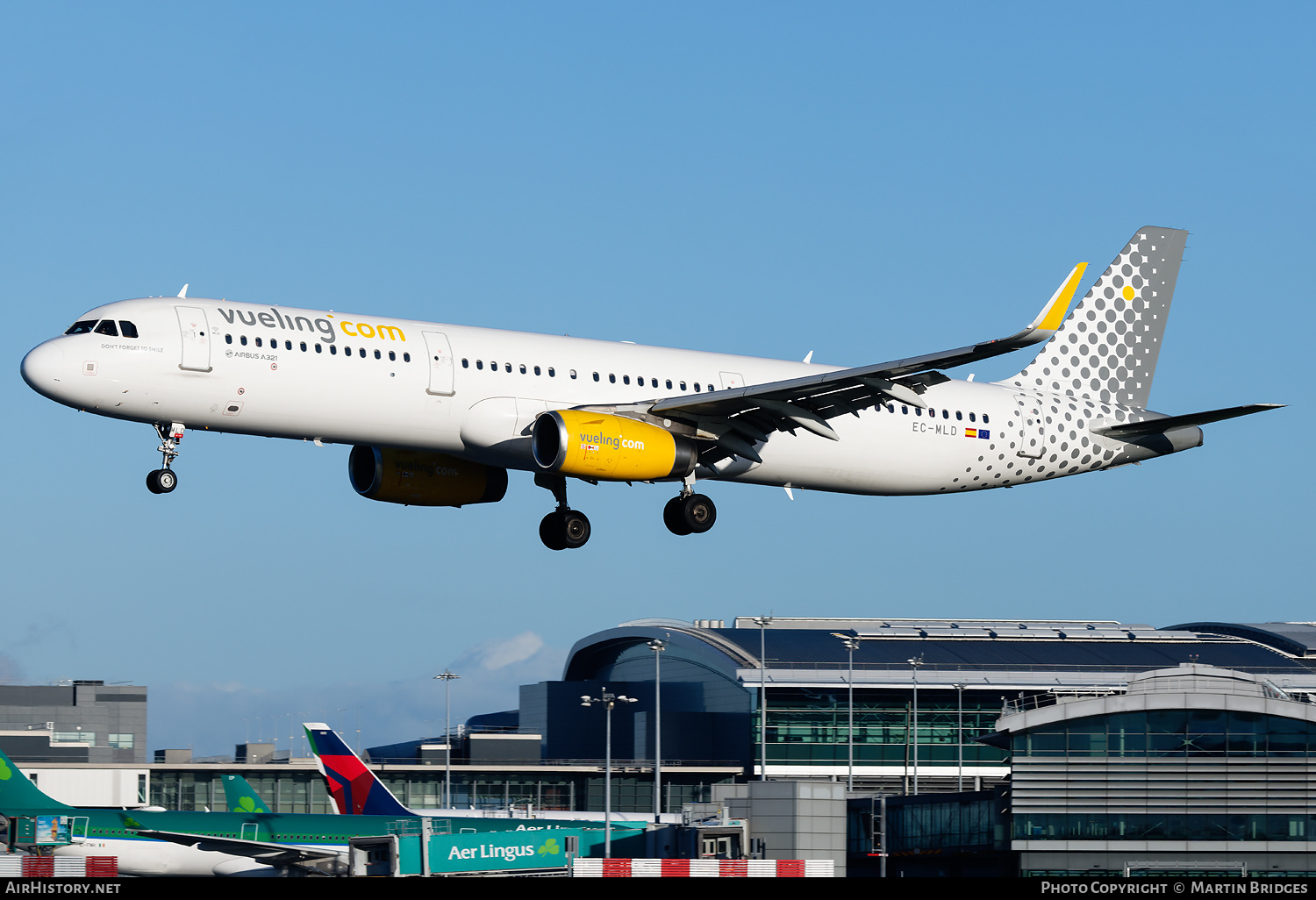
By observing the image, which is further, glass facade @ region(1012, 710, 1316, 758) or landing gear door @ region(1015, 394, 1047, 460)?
glass facade @ region(1012, 710, 1316, 758)

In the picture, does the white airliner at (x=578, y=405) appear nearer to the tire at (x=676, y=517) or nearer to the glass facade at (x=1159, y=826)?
the tire at (x=676, y=517)

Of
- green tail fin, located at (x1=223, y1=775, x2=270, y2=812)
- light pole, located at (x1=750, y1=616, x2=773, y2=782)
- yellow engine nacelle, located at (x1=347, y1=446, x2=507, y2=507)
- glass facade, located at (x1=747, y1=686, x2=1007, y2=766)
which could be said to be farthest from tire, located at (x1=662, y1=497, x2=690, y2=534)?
glass facade, located at (x1=747, y1=686, x2=1007, y2=766)

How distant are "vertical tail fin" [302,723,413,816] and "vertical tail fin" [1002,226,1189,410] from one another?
25.4 m

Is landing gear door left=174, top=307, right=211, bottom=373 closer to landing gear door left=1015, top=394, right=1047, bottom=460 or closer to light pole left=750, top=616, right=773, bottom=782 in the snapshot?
landing gear door left=1015, top=394, right=1047, bottom=460

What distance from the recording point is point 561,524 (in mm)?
44750

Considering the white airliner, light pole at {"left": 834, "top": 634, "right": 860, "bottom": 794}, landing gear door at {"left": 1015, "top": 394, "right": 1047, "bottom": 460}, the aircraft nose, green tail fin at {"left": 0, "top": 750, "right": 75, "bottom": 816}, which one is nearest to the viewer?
the aircraft nose

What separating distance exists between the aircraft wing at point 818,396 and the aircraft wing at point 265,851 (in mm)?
16582

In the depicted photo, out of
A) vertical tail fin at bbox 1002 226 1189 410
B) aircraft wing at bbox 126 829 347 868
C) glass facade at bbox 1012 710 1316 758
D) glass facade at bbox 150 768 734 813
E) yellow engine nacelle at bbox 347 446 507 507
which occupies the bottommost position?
glass facade at bbox 150 768 734 813

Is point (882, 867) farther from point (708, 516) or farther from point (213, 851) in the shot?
point (213, 851)

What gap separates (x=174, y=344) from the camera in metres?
36.3

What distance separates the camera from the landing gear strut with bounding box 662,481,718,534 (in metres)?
43.4

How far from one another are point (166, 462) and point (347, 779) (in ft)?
71.8

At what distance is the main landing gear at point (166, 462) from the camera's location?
3734cm

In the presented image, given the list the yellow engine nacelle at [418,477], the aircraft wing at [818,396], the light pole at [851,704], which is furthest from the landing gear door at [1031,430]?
the light pole at [851,704]
